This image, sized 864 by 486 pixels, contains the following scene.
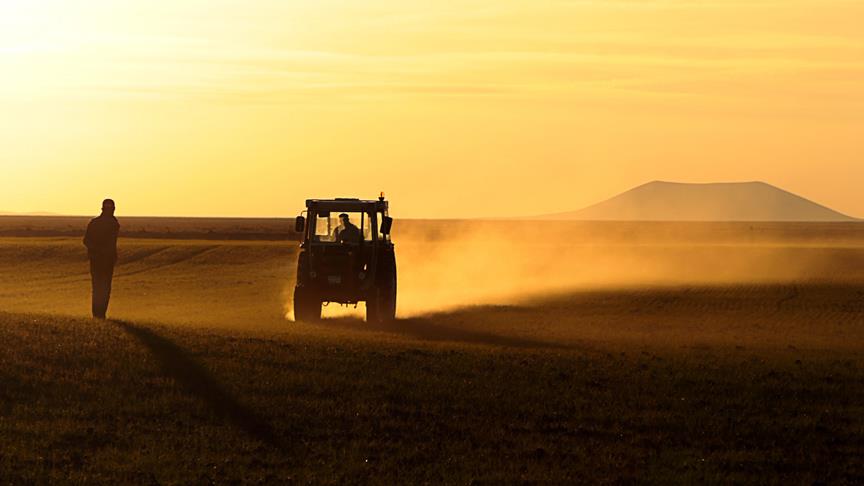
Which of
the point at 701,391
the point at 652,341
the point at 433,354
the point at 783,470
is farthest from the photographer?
the point at 652,341

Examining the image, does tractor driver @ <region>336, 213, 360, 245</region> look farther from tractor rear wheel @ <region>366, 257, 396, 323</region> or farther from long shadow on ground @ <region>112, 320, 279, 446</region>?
long shadow on ground @ <region>112, 320, 279, 446</region>

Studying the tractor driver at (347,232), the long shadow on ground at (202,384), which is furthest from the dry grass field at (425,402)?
the tractor driver at (347,232)

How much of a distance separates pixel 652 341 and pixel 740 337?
12.0 ft

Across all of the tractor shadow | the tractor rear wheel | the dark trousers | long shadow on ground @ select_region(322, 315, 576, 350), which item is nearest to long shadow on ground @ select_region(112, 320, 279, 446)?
the dark trousers

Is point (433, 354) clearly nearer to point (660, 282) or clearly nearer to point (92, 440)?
point (92, 440)

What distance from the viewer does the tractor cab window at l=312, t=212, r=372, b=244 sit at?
30062 mm

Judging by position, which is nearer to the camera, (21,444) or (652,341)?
(21,444)

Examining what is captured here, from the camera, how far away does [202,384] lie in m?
18.0

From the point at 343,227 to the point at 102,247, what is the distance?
6172mm

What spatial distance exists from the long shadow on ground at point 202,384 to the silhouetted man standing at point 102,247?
3838 millimetres

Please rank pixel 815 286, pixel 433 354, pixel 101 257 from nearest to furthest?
pixel 433 354
pixel 101 257
pixel 815 286

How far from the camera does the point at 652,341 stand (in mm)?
29000

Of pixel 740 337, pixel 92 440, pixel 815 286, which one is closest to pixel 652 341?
pixel 740 337

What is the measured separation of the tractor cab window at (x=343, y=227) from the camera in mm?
30062
